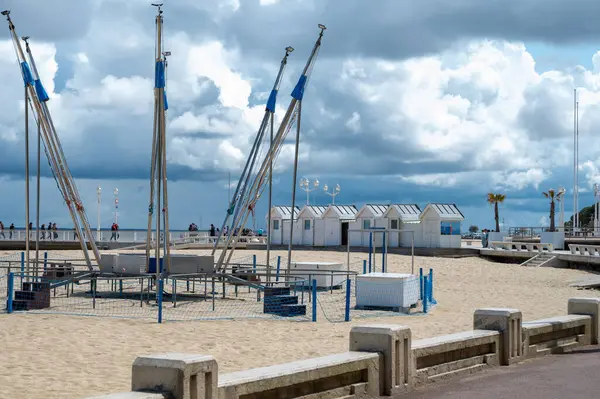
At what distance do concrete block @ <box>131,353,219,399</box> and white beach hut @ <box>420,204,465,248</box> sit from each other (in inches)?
1950

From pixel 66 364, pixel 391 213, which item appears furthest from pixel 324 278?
pixel 391 213

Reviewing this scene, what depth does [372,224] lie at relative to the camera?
58.2m

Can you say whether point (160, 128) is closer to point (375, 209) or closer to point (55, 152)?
point (55, 152)

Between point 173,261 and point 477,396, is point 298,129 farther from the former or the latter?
point 477,396

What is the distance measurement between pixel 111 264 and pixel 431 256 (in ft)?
95.0

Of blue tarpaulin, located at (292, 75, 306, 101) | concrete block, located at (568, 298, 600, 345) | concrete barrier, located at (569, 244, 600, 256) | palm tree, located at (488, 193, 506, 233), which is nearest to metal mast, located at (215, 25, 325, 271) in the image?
blue tarpaulin, located at (292, 75, 306, 101)

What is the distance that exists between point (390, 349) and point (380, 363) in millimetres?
202

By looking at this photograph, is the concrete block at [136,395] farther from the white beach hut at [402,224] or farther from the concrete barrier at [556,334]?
the white beach hut at [402,224]

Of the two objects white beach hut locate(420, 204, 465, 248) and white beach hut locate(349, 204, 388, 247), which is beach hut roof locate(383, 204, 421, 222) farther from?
white beach hut locate(420, 204, 465, 248)

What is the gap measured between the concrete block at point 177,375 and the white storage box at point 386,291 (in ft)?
53.4

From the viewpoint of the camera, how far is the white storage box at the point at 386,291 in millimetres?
→ 24031

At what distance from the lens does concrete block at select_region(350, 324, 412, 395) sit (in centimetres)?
1052

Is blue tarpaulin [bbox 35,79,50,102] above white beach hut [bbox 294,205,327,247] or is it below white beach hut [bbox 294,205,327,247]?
above

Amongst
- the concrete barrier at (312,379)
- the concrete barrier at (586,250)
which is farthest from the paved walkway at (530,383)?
the concrete barrier at (586,250)
